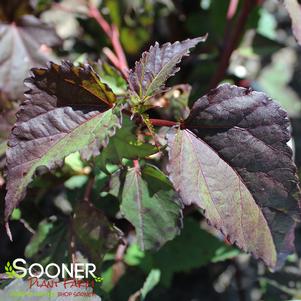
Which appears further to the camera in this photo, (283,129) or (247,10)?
(247,10)

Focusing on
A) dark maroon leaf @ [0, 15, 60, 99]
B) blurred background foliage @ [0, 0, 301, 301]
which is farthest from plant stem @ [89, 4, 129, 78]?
dark maroon leaf @ [0, 15, 60, 99]

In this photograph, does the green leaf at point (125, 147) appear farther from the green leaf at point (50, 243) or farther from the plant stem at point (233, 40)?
the plant stem at point (233, 40)

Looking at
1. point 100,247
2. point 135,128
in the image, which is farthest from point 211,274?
point 135,128

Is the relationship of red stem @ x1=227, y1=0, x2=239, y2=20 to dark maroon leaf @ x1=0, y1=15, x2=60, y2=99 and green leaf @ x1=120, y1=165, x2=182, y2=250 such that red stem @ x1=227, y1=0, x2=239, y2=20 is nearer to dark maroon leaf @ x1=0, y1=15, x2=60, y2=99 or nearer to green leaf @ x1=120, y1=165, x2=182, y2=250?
dark maroon leaf @ x1=0, y1=15, x2=60, y2=99

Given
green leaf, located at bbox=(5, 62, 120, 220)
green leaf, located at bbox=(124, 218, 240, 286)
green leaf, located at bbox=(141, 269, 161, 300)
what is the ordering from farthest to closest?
green leaf, located at bbox=(124, 218, 240, 286) < green leaf, located at bbox=(141, 269, 161, 300) < green leaf, located at bbox=(5, 62, 120, 220)

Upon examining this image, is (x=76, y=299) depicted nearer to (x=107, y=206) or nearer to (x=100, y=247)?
(x=100, y=247)
